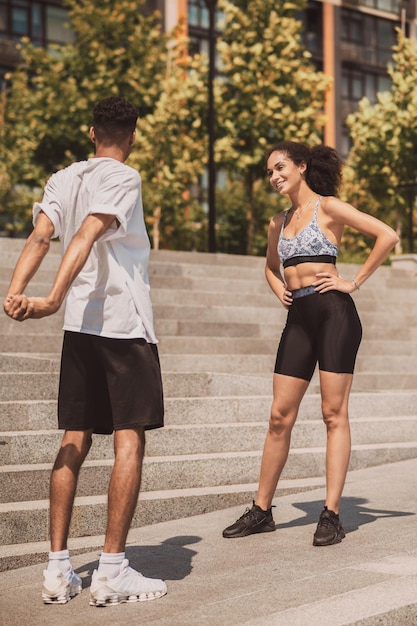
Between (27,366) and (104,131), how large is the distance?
4.25m

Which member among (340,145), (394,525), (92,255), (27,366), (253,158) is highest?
(340,145)

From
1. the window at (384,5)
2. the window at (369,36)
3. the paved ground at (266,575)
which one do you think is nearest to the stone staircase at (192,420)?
the paved ground at (266,575)

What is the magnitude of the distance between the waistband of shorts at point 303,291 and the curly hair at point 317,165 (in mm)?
588

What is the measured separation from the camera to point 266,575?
17.0 feet

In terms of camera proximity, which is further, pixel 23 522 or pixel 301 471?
pixel 301 471

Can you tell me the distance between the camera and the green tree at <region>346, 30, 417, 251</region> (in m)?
32.9

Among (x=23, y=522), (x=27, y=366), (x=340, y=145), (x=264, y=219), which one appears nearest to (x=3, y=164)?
(x=264, y=219)

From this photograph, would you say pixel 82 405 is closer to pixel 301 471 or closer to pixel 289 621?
pixel 289 621

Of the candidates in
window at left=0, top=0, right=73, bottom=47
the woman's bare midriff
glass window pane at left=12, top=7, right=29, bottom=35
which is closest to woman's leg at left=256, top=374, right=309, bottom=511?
the woman's bare midriff

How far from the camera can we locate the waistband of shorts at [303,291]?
6.20 m

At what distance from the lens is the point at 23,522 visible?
6.10 metres

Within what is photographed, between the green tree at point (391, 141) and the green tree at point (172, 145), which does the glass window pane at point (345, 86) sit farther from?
the green tree at point (172, 145)

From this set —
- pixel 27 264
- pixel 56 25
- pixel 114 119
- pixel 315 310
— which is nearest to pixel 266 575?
pixel 315 310

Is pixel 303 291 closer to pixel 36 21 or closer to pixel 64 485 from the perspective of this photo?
pixel 64 485
